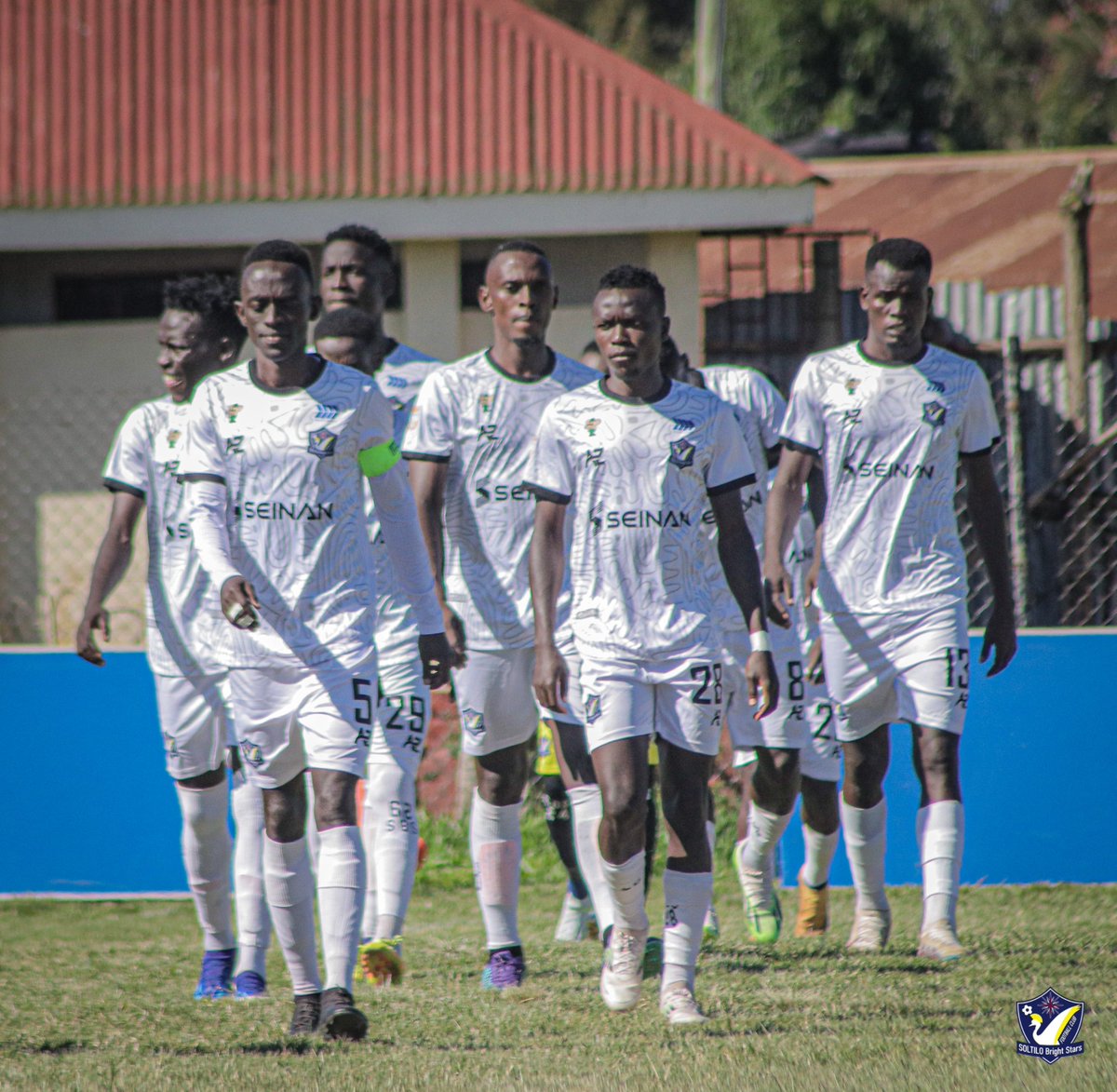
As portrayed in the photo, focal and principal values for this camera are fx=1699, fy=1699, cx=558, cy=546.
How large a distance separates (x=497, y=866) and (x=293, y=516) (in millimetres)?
1632

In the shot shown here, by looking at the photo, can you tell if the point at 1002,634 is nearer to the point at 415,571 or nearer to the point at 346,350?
the point at 415,571

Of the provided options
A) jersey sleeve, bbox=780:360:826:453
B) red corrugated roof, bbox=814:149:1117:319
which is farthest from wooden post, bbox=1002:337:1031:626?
red corrugated roof, bbox=814:149:1117:319

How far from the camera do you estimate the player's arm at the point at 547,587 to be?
5078 mm

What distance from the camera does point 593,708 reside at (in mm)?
5012

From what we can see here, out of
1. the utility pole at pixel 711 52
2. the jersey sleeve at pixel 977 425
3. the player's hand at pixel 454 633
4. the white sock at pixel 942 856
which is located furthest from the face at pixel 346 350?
the utility pole at pixel 711 52

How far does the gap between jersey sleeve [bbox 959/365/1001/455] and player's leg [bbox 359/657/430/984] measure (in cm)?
208

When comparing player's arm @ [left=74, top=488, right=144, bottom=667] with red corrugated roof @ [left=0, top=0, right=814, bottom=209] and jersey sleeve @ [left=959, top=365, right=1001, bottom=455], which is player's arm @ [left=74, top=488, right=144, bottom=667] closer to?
jersey sleeve @ [left=959, top=365, right=1001, bottom=455]

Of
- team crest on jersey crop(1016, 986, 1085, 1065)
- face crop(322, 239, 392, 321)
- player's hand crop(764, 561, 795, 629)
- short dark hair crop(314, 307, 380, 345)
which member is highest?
face crop(322, 239, 392, 321)

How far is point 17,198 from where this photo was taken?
14609 millimetres

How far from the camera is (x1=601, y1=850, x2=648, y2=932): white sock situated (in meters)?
5.07

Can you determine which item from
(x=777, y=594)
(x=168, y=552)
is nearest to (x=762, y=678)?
(x=777, y=594)

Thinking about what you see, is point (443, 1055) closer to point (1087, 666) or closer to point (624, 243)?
point (1087, 666)

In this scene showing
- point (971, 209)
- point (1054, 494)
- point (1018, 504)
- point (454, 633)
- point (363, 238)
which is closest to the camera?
point (454, 633)

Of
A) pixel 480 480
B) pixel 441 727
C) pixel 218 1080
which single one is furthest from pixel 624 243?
pixel 218 1080
